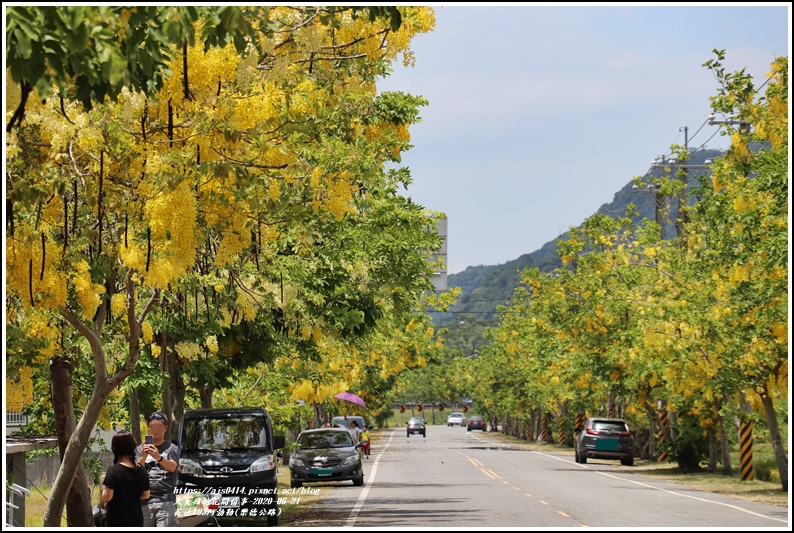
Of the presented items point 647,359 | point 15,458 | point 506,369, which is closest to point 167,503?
point 15,458

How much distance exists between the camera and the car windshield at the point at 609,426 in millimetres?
40438

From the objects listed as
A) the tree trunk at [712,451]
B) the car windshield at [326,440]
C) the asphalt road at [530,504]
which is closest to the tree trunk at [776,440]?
the asphalt road at [530,504]

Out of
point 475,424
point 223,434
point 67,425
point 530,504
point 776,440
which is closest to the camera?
point 67,425

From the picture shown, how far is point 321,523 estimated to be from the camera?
17891mm

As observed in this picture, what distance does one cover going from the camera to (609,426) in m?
40.6

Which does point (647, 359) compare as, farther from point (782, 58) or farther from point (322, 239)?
point (322, 239)

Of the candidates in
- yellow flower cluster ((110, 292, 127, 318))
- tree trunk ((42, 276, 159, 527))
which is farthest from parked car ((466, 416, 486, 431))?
tree trunk ((42, 276, 159, 527))

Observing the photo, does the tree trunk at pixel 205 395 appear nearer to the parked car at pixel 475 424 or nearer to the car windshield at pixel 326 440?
the car windshield at pixel 326 440

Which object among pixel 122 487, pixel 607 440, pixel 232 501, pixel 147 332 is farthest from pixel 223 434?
pixel 607 440

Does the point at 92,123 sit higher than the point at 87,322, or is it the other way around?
the point at 92,123

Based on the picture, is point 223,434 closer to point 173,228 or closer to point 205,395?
point 205,395

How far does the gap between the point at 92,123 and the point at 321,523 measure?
954cm

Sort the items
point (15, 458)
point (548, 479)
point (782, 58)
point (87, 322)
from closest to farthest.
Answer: point (87, 322)
point (15, 458)
point (782, 58)
point (548, 479)

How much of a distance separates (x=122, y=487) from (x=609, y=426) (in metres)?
33.1
